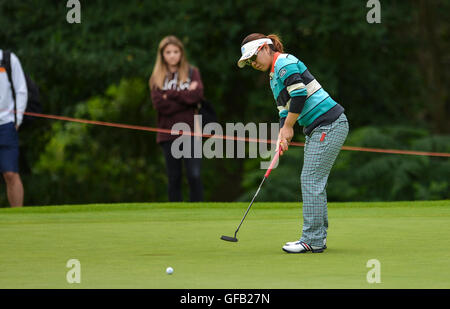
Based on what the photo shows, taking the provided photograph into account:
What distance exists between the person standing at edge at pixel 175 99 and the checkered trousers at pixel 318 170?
402cm

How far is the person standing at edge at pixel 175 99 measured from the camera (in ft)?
34.1

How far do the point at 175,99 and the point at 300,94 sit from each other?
4323 mm

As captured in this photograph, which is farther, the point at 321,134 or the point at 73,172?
the point at 73,172

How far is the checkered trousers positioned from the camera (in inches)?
251

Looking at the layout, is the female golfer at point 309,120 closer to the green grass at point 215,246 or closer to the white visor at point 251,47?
the white visor at point 251,47

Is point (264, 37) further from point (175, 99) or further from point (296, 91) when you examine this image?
point (175, 99)

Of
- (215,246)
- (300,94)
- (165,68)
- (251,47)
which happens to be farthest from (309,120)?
(165,68)

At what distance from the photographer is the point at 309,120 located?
6.50 m

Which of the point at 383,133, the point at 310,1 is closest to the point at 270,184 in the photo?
the point at 383,133

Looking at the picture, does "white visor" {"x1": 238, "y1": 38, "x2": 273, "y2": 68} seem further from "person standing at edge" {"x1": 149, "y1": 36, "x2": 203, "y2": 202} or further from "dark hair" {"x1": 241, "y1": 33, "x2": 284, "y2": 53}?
"person standing at edge" {"x1": 149, "y1": 36, "x2": 203, "y2": 202}

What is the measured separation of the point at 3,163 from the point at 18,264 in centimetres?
459

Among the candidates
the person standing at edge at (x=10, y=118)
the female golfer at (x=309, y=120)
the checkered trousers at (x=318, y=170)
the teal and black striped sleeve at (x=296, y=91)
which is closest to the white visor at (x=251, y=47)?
the female golfer at (x=309, y=120)
